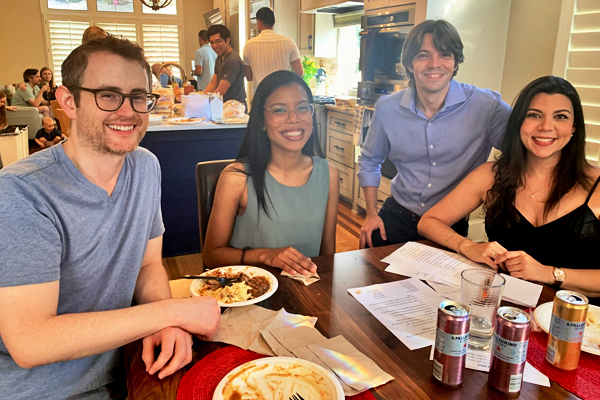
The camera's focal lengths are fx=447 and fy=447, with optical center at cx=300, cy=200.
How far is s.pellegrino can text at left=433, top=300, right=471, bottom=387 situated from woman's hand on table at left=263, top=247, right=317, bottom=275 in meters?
0.54

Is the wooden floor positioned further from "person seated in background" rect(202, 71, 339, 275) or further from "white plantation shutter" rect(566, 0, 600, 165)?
"white plantation shutter" rect(566, 0, 600, 165)

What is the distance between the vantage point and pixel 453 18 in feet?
10.0

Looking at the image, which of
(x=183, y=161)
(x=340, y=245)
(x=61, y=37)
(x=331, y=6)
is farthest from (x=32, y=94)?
(x=340, y=245)

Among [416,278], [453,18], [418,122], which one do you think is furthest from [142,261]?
[453,18]

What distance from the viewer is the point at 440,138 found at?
2000 mm

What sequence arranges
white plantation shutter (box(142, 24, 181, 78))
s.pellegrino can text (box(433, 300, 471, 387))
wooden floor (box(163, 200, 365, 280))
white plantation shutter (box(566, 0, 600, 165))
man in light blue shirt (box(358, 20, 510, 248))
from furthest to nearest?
white plantation shutter (box(142, 24, 181, 78)) → wooden floor (box(163, 200, 365, 280)) → white plantation shutter (box(566, 0, 600, 165)) → man in light blue shirt (box(358, 20, 510, 248)) → s.pellegrino can text (box(433, 300, 471, 387))

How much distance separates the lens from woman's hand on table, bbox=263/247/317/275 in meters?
1.33

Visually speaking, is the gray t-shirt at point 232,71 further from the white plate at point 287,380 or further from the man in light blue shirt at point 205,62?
the white plate at point 287,380

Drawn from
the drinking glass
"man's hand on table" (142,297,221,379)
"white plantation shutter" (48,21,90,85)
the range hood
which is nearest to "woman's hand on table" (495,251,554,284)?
the drinking glass

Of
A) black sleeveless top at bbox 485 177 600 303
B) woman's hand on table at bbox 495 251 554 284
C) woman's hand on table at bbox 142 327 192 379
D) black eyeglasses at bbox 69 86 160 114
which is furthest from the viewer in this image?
black sleeveless top at bbox 485 177 600 303

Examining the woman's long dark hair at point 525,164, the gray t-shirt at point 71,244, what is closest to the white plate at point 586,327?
the woman's long dark hair at point 525,164

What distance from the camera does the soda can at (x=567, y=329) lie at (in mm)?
885

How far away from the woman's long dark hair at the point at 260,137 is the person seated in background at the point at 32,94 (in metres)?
7.73

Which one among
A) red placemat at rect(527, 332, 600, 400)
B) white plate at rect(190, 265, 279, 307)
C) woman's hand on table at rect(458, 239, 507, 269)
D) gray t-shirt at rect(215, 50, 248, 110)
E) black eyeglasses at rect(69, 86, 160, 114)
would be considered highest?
gray t-shirt at rect(215, 50, 248, 110)
